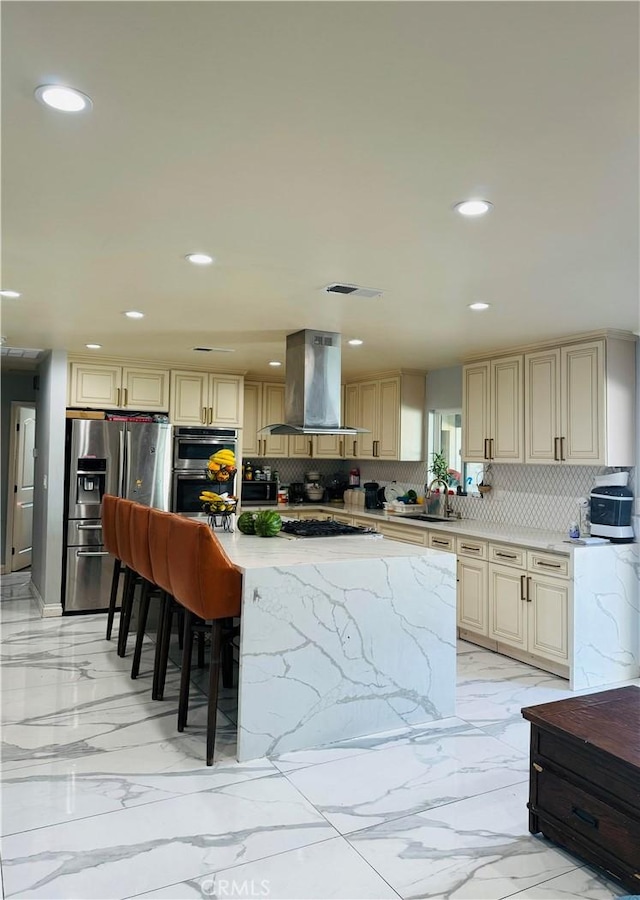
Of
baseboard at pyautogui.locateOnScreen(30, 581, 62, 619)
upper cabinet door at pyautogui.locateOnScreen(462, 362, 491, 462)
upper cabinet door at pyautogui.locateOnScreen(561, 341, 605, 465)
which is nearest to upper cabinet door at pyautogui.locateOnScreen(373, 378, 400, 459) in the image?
upper cabinet door at pyautogui.locateOnScreen(462, 362, 491, 462)

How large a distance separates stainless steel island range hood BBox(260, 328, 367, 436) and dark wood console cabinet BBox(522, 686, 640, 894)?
2697mm

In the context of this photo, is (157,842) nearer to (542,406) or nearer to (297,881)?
(297,881)

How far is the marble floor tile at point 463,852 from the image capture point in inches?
83.0

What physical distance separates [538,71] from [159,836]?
2.79m

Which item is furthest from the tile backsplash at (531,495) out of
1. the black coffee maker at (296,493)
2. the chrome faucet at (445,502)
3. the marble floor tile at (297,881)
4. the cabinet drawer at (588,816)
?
the marble floor tile at (297,881)

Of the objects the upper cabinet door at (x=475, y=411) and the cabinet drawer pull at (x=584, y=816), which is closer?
the cabinet drawer pull at (x=584, y=816)

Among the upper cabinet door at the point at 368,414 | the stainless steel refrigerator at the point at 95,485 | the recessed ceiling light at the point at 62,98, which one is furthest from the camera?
the upper cabinet door at the point at 368,414

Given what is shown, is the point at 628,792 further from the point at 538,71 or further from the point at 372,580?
the point at 538,71

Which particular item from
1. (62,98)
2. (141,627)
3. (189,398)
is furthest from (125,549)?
(62,98)

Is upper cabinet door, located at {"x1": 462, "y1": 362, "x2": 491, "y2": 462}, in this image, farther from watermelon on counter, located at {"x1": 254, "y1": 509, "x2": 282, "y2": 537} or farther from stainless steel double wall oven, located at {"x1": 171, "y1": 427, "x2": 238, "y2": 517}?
stainless steel double wall oven, located at {"x1": 171, "y1": 427, "x2": 238, "y2": 517}

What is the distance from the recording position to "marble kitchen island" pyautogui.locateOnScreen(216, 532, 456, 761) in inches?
119

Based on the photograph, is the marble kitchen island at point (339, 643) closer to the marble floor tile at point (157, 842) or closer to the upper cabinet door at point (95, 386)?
the marble floor tile at point (157, 842)

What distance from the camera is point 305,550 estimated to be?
11.6ft

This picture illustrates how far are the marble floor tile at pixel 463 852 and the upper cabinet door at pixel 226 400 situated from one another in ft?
14.7
